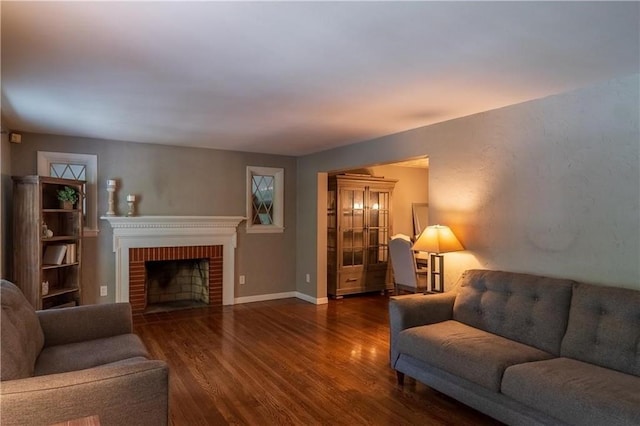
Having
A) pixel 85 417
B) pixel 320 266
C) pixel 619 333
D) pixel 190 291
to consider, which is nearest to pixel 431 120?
pixel 619 333

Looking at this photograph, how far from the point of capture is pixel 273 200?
655 centimetres

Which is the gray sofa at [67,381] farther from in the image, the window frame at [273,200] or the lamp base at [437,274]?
the window frame at [273,200]

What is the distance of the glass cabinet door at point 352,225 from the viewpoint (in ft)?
21.5

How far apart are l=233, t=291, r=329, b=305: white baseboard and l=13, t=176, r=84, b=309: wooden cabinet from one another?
7.19 feet

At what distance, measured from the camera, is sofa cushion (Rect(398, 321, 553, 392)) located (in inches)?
98.7

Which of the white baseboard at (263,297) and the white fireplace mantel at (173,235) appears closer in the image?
the white fireplace mantel at (173,235)

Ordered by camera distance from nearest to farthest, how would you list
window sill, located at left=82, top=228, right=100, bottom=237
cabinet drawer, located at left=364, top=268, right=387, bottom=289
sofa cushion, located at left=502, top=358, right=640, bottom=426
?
sofa cushion, located at left=502, top=358, right=640, bottom=426 → window sill, located at left=82, top=228, right=100, bottom=237 → cabinet drawer, located at left=364, top=268, right=387, bottom=289

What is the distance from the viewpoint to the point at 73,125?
4.35 m

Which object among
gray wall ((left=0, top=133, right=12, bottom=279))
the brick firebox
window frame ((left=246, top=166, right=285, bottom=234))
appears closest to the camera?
gray wall ((left=0, top=133, right=12, bottom=279))

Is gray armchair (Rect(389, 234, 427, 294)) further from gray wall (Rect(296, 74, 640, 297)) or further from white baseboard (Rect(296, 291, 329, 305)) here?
gray wall (Rect(296, 74, 640, 297))

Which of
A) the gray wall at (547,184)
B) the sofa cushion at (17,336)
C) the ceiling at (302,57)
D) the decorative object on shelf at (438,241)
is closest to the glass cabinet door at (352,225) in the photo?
the gray wall at (547,184)

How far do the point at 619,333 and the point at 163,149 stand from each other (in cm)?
528

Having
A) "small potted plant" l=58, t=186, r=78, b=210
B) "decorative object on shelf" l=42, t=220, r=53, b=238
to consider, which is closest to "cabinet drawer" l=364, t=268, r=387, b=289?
"small potted plant" l=58, t=186, r=78, b=210

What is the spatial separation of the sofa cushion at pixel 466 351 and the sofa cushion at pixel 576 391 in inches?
4.0
